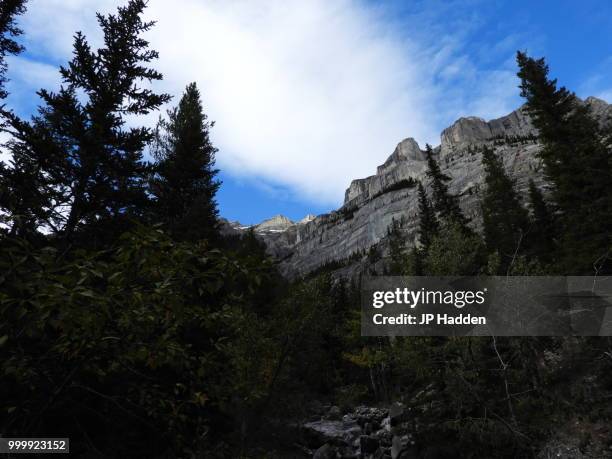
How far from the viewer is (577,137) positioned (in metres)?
22.6

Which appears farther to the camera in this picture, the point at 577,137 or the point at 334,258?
the point at 334,258

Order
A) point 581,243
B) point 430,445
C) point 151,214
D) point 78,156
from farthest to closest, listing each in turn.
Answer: point 581,243 < point 430,445 < point 151,214 < point 78,156

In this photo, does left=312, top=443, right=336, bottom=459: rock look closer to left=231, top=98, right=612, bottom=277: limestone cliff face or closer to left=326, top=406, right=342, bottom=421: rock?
left=326, top=406, right=342, bottom=421: rock

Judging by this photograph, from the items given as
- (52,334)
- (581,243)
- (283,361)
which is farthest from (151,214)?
(581,243)

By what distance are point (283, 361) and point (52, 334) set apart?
13653 mm

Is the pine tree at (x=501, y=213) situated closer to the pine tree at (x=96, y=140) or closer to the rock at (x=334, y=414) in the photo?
the rock at (x=334, y=414)

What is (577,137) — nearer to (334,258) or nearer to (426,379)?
(426,379)

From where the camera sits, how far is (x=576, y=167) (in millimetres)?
22109

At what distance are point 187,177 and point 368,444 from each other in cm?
1753

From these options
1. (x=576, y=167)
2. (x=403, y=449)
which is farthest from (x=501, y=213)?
(x=403, y=449)

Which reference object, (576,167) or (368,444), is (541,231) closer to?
(576,167)

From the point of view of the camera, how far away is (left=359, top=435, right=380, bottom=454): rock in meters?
20.3

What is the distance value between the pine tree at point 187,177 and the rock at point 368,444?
1433cm

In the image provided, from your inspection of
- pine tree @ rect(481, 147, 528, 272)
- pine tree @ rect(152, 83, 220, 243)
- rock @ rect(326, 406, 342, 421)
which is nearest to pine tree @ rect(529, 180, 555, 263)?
pine tree @ rect(481, 147, 528, 272)
